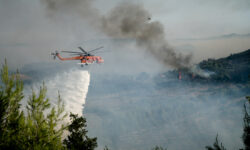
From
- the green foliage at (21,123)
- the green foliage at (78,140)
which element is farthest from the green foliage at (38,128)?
the green foliage at (78,140)

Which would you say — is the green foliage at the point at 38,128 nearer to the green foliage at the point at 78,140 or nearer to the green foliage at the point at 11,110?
the green foliage at the point at 11,110

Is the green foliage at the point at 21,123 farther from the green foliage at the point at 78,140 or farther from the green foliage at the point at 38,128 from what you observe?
the green foliage at the point at 78,140

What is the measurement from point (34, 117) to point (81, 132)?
1603 centimetres

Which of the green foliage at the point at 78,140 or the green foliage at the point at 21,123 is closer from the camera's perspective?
the green foliage at the point at 21,123

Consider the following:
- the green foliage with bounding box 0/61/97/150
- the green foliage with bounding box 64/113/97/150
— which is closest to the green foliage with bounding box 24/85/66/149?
the green foliage with bounding box 0/61/97/150

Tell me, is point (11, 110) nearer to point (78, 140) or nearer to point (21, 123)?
point (21, 123)

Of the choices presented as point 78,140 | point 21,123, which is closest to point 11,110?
point 21,123

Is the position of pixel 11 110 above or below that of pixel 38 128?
above

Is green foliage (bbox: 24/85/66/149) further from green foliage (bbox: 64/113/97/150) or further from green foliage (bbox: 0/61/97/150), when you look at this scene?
green foliage (bbox: 64/113/97/150)

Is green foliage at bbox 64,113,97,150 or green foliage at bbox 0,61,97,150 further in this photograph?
green foliage at bbox 64,113,97,150

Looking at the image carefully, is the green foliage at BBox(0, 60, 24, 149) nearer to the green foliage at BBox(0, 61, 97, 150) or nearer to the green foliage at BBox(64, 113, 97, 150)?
the green foliage at BBox(0, 61, 97, 150)

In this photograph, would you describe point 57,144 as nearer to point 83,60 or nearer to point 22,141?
point 22,141

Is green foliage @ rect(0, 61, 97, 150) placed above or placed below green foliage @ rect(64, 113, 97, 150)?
above

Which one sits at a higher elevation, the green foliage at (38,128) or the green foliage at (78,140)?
the green foliage at (38,128)
